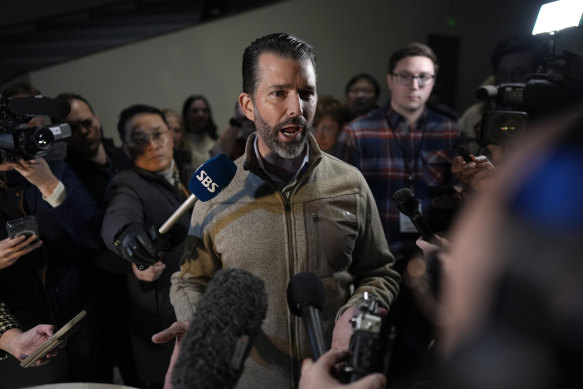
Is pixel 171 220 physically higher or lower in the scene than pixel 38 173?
lower

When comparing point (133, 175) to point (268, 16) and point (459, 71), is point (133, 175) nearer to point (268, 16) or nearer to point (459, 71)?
point (268, 16)

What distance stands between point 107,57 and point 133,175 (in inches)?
106

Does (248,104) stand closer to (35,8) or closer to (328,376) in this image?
(328,376)

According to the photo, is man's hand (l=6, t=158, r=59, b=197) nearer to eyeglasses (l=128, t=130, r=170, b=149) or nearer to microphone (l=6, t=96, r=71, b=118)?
microphone (l=6, t=96, r=71, b=118)

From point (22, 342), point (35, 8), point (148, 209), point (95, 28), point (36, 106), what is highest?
point (35, 8)

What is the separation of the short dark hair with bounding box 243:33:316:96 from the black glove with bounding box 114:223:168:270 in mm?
499

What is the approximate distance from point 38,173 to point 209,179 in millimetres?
634

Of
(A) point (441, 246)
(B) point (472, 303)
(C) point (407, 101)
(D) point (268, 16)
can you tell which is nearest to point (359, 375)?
Result: (B) point (472, 303)

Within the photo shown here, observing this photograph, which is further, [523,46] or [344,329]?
[523,46]

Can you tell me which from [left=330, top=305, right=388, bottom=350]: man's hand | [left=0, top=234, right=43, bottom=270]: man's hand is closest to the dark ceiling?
[left=0, top=234, right=43, bottom=270]: man's hand

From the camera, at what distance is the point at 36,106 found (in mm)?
1238

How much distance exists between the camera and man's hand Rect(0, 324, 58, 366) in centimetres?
127

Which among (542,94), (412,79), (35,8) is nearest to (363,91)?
(412,79)

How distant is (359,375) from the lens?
718 mm
